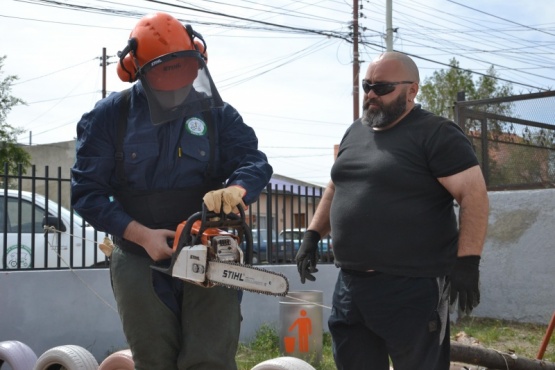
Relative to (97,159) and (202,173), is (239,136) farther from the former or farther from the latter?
(97,159)

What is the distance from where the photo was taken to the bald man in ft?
10.7

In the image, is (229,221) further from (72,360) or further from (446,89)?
(446,89)

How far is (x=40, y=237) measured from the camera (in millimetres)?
7781

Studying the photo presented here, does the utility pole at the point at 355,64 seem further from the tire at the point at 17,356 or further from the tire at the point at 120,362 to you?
the tire at the point at 120,362

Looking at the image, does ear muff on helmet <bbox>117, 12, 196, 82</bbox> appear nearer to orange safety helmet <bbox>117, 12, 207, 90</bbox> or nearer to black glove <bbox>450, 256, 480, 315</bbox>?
orange safety helmet <bbox>117, 12, 207, 90</bbox>

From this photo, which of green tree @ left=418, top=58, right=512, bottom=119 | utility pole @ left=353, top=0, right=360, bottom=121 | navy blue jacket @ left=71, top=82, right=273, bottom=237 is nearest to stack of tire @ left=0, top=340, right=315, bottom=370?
navy blue jacket @ left=71, top=82, right=273, bottom=237

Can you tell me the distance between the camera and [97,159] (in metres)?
3.04

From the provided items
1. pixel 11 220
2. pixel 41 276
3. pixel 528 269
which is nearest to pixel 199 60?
pixel 41 276

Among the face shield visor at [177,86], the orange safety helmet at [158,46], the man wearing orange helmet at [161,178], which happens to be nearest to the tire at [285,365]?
the man wearing orange helmet at [161,178]

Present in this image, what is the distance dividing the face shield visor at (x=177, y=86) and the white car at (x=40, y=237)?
381cm

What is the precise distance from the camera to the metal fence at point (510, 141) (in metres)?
9.45

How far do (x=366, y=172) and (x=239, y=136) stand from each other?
0.63 metres

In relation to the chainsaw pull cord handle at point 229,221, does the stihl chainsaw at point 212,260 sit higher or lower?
lower

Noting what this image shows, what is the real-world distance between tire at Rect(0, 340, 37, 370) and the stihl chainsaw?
2608 mm
